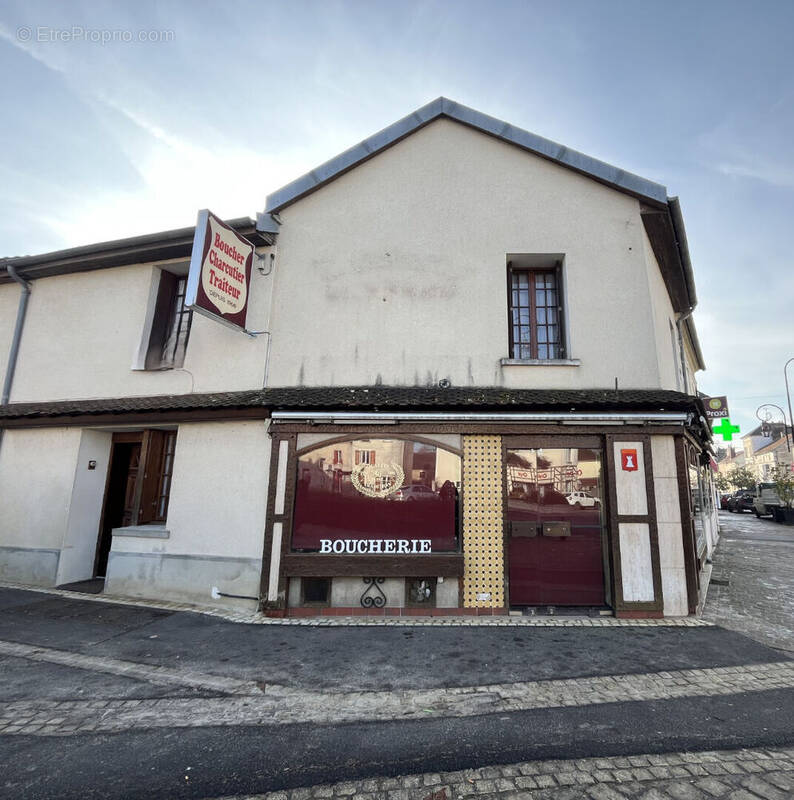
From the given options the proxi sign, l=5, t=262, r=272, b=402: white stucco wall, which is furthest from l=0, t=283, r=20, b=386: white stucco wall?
the proxi sign

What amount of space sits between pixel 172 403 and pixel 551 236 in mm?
8040

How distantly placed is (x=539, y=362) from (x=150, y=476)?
838 centimetres

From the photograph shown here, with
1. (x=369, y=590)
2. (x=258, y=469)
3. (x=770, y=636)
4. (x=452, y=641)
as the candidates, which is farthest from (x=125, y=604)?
(x=770, y=636)

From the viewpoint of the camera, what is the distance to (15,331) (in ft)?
33.8

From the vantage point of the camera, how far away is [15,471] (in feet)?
30.9

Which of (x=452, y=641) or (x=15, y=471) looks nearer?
(x=452, y=641)

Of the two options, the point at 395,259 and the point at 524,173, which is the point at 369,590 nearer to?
the point at 395,259

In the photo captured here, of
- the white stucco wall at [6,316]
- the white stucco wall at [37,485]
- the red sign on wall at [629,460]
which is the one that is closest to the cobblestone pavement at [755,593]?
the red sign on wall at [629,460]

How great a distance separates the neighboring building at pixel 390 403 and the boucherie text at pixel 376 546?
34 mm

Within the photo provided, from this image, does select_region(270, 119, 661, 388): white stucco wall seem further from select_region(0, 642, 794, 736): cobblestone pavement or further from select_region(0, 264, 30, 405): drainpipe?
select_region(0, 264, 30, 405): drainpipe

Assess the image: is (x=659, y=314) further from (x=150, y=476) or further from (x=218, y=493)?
(x=150, y=476)

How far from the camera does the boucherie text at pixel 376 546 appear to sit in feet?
24.2

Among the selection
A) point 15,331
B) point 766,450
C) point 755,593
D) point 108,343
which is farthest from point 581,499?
point 766,450

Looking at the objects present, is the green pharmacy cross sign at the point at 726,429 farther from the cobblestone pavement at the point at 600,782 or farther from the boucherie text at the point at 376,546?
the cobblestone pavement at the point at 600,782
